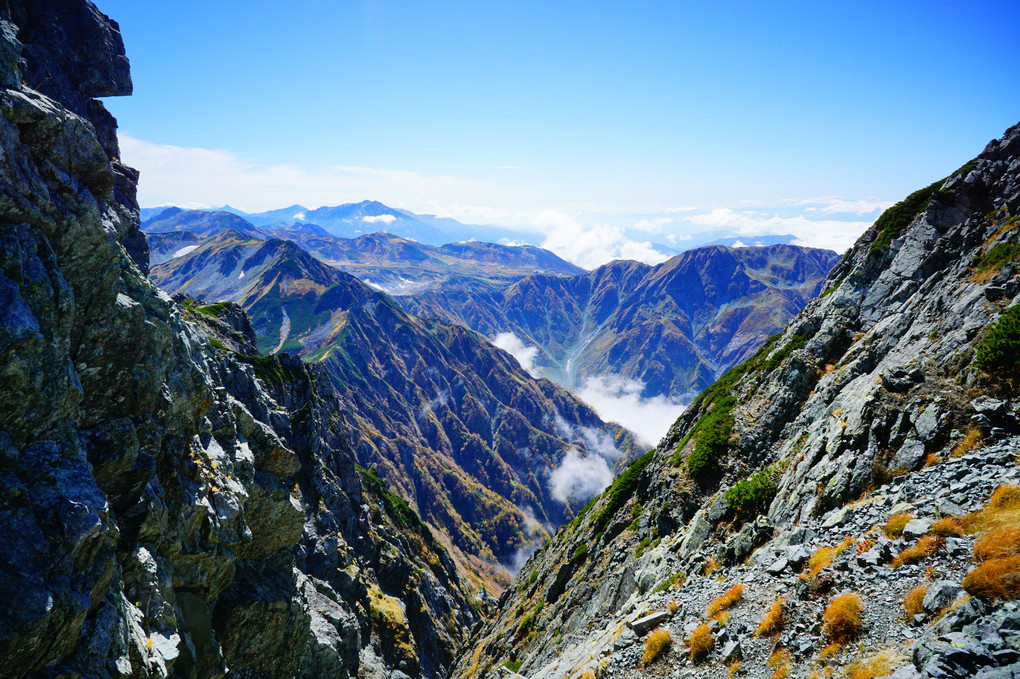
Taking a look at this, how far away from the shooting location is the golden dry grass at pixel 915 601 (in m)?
11.8

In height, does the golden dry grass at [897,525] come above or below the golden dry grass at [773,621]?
above

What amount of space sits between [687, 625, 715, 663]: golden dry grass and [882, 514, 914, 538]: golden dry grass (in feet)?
22.2

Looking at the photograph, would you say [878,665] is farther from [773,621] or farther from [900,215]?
[900,215]

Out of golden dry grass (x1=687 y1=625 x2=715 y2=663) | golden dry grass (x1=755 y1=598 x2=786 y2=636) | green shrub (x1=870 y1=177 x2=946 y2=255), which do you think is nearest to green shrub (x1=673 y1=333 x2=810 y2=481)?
green shrub (x1=870 y1=177 x2=946 y2=255)

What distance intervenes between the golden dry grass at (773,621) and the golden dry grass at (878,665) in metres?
2.84

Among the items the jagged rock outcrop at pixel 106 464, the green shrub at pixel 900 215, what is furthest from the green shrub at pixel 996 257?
the jagged rock outcrop at pixel 106 464

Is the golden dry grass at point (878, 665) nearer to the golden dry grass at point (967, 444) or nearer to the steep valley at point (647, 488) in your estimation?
the steep valley at point (647, 488)

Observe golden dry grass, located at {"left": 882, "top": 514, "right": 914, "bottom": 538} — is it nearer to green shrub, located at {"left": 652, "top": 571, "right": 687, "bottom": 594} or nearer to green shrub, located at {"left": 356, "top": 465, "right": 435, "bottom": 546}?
green shrub, located at {"left": 652, "top": 571, "right": 687, "bottom": 594}

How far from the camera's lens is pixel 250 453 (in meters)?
33.9

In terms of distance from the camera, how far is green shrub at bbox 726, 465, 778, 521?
2609 cm

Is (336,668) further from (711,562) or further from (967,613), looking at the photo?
(967,613)

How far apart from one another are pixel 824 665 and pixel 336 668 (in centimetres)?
4016

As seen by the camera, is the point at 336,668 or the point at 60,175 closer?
the point at 60,175

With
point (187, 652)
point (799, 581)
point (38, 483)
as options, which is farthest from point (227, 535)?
point (799, 581)
